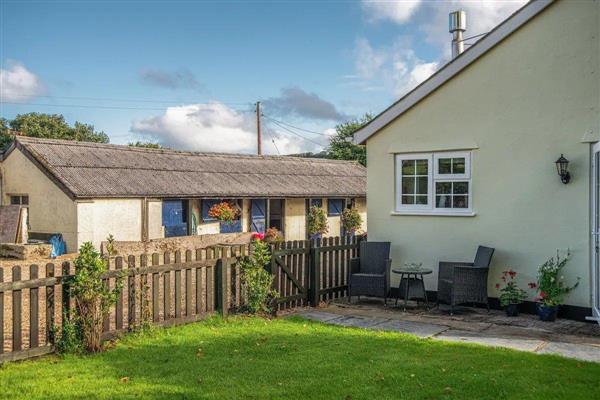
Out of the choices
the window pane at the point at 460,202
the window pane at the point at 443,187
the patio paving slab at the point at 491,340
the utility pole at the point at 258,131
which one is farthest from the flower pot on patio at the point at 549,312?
the utility pole at the point at 258,131

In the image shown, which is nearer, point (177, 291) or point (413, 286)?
point (177, 291)

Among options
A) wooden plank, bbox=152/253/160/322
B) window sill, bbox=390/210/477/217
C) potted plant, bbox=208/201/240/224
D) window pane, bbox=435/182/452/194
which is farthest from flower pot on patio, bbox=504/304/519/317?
potted plant, bbox=208/201/240/224

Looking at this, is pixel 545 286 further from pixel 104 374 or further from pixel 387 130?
pixel 104 374

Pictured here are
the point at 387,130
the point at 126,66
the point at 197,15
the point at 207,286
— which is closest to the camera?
the point at 207,286

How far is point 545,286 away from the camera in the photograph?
8844 millimetres

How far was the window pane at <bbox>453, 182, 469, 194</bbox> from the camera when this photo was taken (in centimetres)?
1038

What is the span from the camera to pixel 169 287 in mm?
7895

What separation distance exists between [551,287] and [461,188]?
8.31 feet

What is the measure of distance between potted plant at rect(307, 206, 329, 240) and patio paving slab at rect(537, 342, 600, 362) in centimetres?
1743

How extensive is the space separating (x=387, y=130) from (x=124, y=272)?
6453 millimetres

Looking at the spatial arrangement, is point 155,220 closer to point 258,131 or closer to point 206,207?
point 206,207

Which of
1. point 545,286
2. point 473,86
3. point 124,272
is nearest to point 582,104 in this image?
point 473,86

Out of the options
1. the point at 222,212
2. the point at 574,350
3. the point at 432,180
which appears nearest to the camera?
the point at 574,350

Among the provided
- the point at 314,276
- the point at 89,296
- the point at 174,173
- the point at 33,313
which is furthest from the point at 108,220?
the point at 33,313
